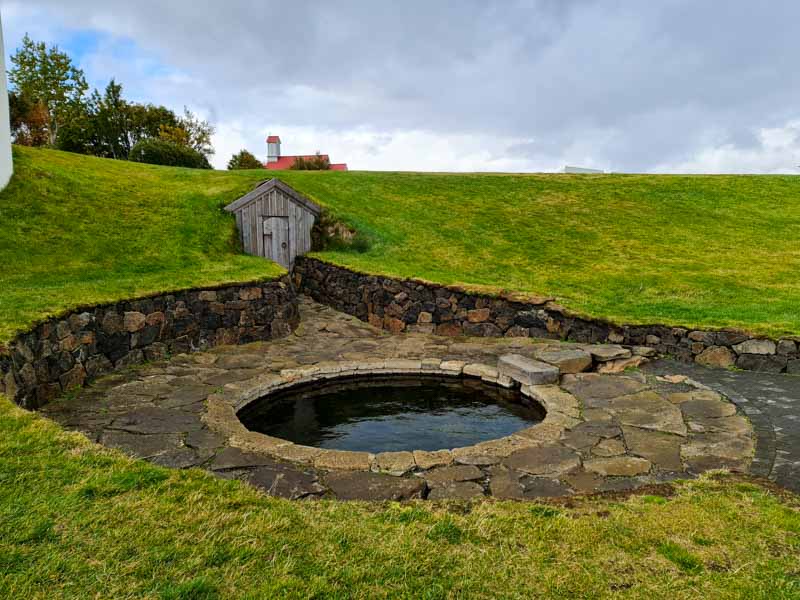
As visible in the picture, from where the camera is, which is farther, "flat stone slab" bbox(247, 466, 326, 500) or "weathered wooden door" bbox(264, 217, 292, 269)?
"weathered wooden door" bbox(264, 217, 292, 269)

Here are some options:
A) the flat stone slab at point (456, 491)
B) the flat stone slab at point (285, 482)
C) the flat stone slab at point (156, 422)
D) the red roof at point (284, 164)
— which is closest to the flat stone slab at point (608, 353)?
the flat stone slab at point (456, 491)

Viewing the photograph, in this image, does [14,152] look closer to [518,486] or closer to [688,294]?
[518,486]

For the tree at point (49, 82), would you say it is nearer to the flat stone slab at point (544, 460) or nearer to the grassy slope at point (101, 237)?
the grassy slope at point (101, 237)

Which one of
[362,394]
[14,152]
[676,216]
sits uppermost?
[14,152]

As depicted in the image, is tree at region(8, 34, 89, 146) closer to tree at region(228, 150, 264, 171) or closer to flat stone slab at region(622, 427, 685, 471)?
tree at region(228, 150, 264, 171)

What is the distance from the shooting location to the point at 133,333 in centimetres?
873

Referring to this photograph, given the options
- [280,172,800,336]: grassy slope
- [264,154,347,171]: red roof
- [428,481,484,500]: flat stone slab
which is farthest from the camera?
[264,154,347,171]: red roof

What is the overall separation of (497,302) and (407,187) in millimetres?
11998

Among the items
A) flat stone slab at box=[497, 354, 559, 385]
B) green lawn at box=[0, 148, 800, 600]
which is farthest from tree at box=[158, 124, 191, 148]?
flat stone slab at box=[497, 354, 559, 385]

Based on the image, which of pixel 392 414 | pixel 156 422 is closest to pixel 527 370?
pixel 392 414

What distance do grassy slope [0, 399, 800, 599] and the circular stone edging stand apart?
115 centimetres

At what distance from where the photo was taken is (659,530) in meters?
3.58

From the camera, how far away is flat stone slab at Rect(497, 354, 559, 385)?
7988mm

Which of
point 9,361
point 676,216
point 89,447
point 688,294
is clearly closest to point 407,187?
point 676,216
